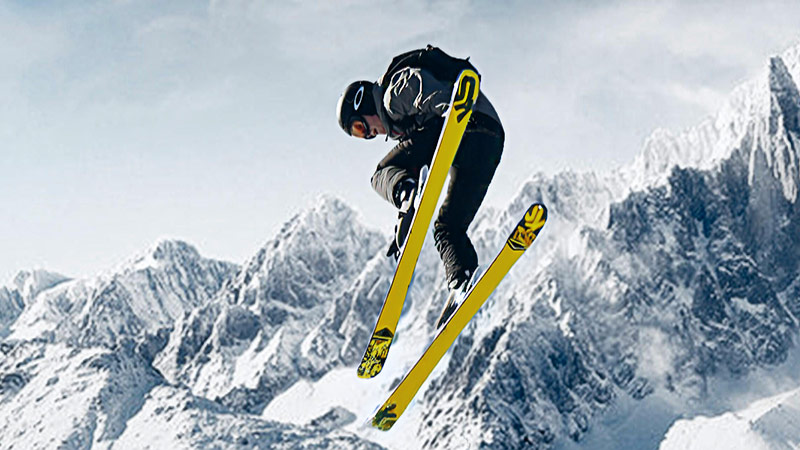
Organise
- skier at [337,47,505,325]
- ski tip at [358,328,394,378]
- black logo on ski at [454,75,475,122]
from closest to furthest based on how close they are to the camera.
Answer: black logo on ski at [454,75,475,122] → skier at [337,47,505,325] → ski tip at [358,328,394,378]

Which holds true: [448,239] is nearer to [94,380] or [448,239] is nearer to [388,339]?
[388,339]

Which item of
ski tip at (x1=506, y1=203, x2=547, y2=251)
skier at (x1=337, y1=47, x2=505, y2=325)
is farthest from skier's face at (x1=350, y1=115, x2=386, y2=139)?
ski tip at (x1=506, y1=203, x2=547, y2=251)

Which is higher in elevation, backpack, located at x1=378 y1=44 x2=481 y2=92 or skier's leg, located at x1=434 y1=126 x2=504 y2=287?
backpack, located at x1=378 y1=44 x2=481 y2=92

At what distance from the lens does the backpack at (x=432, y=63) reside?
1345 centimetres

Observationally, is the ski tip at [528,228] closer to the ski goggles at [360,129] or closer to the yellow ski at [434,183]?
the yellow ski at [434,183]

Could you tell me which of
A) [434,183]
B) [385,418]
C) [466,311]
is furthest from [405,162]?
[385,418]

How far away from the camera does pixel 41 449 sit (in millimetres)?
152875

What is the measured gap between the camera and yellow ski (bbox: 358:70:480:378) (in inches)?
510

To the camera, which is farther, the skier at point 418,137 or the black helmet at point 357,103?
the black helmet at point 357,103

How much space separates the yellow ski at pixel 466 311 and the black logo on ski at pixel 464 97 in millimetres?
2083

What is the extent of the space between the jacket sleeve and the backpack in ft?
0.50

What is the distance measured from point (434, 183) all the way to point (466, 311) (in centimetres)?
274

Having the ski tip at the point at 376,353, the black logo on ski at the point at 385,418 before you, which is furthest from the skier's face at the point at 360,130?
the black logo on ski at the point at 385,418

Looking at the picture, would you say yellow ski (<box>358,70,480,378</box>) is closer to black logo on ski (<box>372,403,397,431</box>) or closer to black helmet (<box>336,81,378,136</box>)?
black helmet (<box>336,81,378,136</box>)
